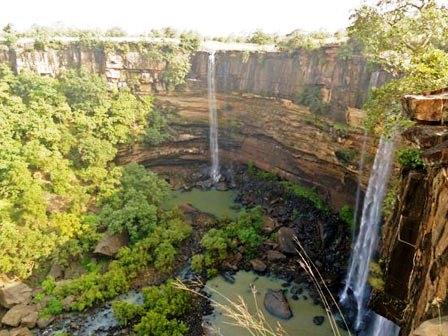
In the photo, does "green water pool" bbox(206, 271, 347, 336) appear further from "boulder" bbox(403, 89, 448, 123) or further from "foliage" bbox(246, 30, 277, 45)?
"foliage" bbox(246, 30, 277, 45)

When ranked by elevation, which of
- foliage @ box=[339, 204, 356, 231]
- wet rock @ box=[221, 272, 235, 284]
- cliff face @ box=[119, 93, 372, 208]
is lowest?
wet rock @ box=[221, 272, 235, 284]

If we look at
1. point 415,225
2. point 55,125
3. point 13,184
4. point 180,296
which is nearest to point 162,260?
point 180,296

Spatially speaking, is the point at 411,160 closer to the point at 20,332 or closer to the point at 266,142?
the point at 20,332

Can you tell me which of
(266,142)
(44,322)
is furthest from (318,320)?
(266,142)

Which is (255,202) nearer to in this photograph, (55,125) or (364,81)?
(364,81)

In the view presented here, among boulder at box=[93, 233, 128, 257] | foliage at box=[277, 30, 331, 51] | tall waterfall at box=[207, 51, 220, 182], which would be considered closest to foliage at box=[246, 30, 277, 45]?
foliage at box=[277, 30, 331, 51]

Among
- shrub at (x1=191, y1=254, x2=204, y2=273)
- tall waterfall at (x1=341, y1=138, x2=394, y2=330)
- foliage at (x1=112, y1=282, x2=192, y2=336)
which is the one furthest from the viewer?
shrub at (x1=191, y1=254, x2=204, y2=273)
